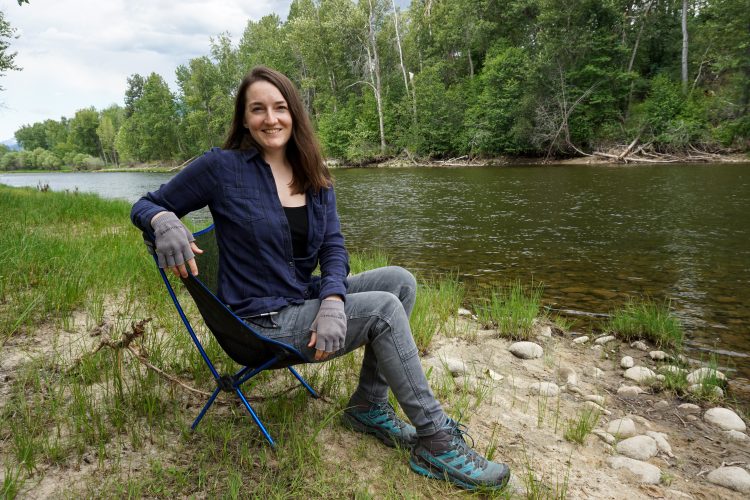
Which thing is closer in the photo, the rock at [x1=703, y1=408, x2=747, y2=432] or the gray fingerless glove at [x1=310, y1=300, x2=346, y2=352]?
the gray fingerless glove at [x1=310, y1=300, x2=346, y2=352]

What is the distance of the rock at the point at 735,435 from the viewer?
2.62 metres

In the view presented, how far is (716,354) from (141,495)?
434 centimetres

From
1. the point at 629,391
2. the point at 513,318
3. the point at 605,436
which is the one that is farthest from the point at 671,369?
the point at 605,436

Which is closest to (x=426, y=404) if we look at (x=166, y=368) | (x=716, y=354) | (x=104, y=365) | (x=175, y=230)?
(x=175, y=230)

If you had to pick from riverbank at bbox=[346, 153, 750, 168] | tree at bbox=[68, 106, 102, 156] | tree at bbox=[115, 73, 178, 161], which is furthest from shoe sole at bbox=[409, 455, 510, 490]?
tree at bbox=[68, 106, 102, 156]

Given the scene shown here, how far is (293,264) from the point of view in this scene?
2043 millimetres

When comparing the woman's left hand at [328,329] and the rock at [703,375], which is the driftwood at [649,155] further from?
the woman's left hand at [328,329]

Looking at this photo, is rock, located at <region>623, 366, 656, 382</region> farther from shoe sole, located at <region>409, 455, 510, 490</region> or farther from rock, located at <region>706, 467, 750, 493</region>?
shoe sole, located at <region>409, 455, 510, 490</region>

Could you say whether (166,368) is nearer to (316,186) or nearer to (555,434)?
(316,186)

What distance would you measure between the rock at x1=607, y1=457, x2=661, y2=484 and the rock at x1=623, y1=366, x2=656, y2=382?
132 cm

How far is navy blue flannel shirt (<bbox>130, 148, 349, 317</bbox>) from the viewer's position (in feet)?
6.35

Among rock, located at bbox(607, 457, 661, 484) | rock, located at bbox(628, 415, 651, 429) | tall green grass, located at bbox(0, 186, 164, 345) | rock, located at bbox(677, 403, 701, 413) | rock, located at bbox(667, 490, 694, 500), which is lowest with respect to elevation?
rock, located at bbox(677, 403, 701, 413)

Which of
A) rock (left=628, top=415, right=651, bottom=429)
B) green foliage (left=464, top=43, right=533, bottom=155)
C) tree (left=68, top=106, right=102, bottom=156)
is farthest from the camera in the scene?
tree (left=68, top=106, right=102, bottom=156)

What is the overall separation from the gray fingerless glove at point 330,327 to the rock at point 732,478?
1897mm
